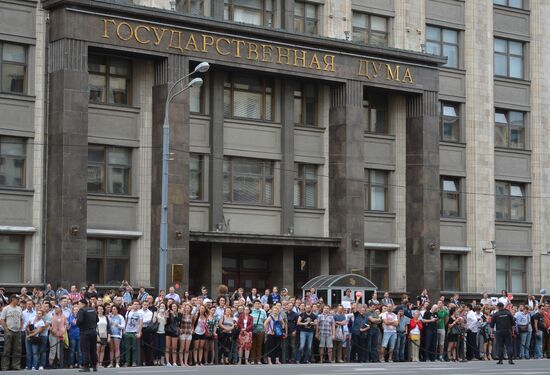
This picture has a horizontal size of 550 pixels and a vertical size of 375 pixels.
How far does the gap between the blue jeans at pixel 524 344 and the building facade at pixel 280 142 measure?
10018 millimetres

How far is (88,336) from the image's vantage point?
31.9m

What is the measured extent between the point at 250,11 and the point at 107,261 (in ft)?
40.4

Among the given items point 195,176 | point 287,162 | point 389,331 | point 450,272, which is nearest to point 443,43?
point 450,272

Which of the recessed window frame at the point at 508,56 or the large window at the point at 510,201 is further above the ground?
the recessed window frame at the point at 508,56

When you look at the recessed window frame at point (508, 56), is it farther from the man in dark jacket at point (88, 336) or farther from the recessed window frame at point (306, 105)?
the man in dark jacket at point (88, 336)

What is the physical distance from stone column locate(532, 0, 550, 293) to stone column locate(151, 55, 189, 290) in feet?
69.4

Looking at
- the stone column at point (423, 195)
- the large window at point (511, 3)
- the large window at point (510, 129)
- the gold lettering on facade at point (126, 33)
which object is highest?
the large window at point (511, 3)

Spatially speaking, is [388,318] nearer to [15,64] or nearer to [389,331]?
[389,331]

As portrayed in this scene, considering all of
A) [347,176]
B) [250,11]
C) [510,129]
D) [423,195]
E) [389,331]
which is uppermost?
[250,11]

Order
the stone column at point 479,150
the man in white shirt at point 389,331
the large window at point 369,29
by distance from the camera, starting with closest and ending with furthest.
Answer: the man in white shirt at point 389,331 → the large window at point 369,29 → the stone column at point 479,150

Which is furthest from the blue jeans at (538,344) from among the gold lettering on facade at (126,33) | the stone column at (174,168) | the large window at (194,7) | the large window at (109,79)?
the gold lettering on facade at (126,33)

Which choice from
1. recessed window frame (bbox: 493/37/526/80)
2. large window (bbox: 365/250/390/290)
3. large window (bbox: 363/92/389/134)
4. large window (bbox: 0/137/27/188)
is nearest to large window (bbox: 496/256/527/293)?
large window (bbox: 365/250/390/290)

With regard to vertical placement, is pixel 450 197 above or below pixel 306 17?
below

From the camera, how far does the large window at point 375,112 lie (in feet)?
188
